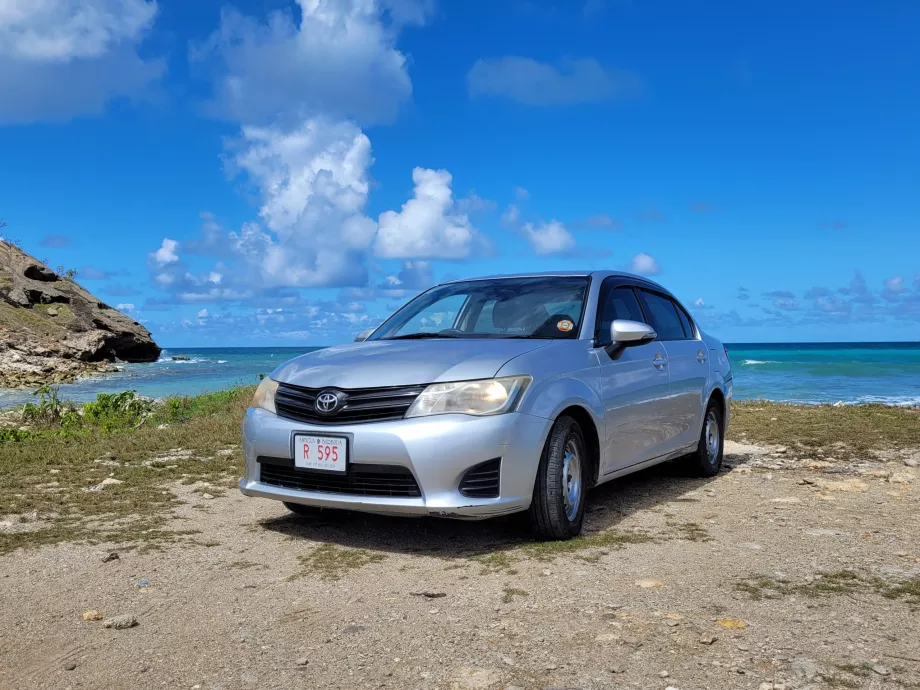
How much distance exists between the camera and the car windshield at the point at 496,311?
17.3ft

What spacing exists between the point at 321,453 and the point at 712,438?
4158mm

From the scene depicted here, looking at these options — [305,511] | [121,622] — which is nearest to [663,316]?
[305,511]

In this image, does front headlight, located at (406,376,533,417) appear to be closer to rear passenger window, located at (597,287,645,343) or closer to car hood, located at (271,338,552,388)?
car hood, located at (271,338,552,388)

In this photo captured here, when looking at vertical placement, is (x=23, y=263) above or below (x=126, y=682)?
above

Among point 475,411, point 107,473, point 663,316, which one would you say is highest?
point 663,316

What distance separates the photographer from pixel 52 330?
155 ft

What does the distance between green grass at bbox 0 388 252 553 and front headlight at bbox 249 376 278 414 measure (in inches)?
37.8

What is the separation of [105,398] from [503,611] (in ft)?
31.1

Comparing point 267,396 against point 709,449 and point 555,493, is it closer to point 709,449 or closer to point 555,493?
point 555,493

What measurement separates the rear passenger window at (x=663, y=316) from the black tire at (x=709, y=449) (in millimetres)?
798

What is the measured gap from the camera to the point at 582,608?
348 cm

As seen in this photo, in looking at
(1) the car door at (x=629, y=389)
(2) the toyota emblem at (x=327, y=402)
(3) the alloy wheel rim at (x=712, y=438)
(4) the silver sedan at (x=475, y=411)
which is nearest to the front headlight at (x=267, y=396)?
(4) the silver sedan at (x=475, y=411)

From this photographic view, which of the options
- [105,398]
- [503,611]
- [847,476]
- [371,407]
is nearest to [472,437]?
[371,407]

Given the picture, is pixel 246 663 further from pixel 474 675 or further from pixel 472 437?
pixel 472 437
